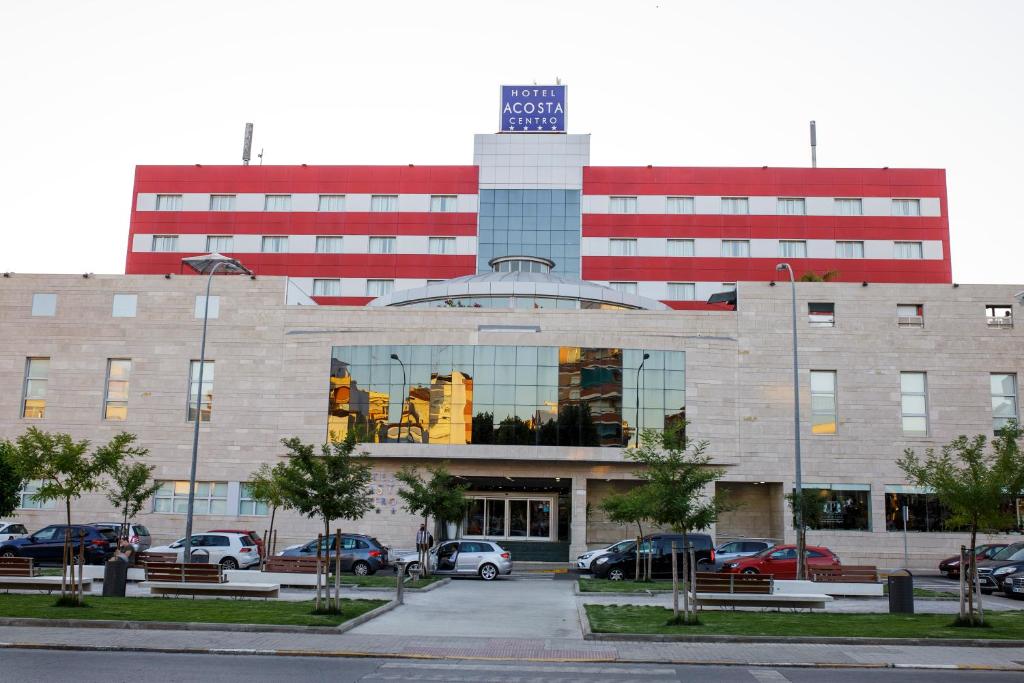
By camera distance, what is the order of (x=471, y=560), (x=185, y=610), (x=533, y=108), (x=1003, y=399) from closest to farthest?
(x=185, y=610) → (x=471, y=560) → (x=1003, y=399) → (x=533, y=108)

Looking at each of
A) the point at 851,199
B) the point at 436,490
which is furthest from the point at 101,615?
the point at 851,199

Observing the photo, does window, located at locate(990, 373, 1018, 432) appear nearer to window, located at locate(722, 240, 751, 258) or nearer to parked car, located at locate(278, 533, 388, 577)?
window, located at locate(722, 240, 751, 258)

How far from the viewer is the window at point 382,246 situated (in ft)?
220

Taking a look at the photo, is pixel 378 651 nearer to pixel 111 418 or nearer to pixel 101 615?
pixel 101 615

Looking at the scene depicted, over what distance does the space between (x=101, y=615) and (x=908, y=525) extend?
120 ft

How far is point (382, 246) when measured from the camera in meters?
67.1

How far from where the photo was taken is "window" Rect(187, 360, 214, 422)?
148 ft

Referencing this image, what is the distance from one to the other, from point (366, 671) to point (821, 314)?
119ft

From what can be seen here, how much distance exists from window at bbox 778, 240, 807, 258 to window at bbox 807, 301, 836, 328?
21727 mm

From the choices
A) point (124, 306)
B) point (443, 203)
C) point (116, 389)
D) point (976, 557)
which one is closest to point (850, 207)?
point (443, 203)

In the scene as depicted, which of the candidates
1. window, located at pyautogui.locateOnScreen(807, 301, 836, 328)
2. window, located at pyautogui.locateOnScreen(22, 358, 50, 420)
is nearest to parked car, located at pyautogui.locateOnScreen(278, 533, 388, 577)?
window, located at pyautogui.locateOnScreen(22, 358, 50, 420)

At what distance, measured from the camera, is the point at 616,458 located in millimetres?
42844

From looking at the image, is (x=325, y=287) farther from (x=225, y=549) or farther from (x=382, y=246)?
(x=225, y=549)

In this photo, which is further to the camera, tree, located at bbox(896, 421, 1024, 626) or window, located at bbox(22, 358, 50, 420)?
window, located at bbox(22, 358, 50, 420)
